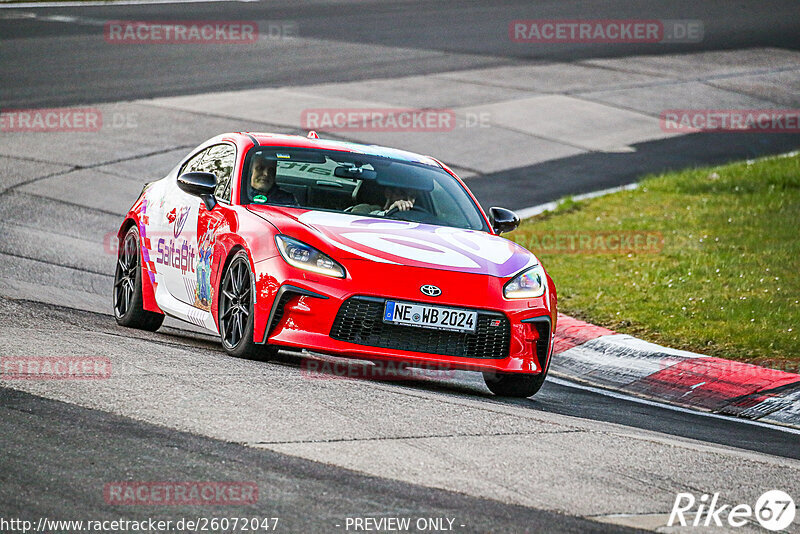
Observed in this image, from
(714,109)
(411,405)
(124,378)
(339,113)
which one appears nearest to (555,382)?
(411,405)

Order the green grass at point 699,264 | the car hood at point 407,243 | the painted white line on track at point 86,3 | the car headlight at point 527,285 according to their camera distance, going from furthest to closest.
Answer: the painted white line on track at point 86,3 < the green grass at point 699,264 < the car headlight at point 527,285 < the car hood at point 407,243

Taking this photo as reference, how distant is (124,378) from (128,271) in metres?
3.12

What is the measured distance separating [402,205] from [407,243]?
0.95 m

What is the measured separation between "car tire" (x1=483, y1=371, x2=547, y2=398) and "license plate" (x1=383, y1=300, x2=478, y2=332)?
24.9 inches

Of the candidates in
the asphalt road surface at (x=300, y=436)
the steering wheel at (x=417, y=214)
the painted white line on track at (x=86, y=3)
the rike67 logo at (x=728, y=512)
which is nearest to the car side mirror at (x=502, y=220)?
the steering wheel at (x=417, y=214)

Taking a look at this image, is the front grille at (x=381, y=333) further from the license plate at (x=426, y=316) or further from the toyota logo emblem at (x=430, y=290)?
the toyota logo emblem at (x=430, y=290)

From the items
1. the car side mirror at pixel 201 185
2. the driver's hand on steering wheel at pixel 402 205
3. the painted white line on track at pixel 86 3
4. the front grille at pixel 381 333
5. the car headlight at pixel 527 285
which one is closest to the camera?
the front grille at pixel 381 333

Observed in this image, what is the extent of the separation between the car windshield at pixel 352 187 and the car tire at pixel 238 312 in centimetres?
67

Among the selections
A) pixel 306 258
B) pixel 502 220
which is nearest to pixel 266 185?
pixel 306 258

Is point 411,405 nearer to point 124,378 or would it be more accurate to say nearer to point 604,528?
point 124,378

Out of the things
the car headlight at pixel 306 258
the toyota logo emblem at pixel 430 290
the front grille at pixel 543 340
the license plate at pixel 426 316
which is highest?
the car headlight at pixel 306 258

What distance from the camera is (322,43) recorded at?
28500 mm

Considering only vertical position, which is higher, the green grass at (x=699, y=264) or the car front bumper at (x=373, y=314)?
the car front bumper at (x=373, y=314)

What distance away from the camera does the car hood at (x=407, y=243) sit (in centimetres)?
793
